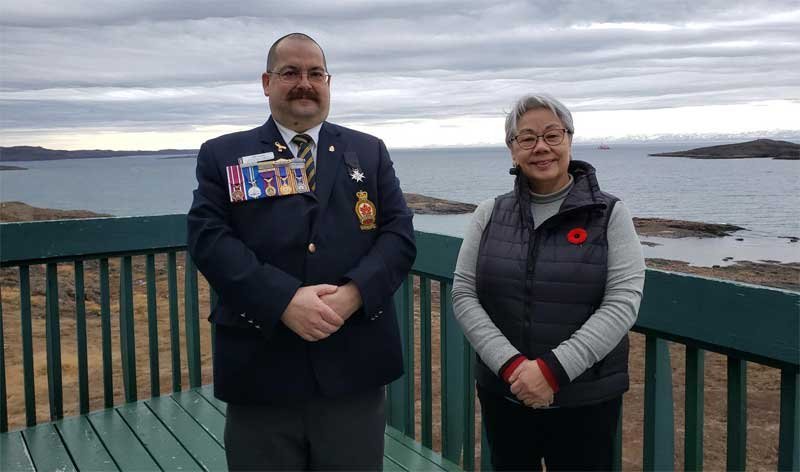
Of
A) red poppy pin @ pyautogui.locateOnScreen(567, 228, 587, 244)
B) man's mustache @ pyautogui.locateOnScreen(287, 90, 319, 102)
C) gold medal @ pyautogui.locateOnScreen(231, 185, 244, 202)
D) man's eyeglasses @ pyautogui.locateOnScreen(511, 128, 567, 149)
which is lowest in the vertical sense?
red poppy pin @ pyautogui.locateOnScreen(567, 228, 587, 244)

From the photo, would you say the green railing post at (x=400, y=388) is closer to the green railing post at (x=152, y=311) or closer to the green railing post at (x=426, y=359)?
the green railing post at (x=426, y=359)

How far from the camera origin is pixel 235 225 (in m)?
1.81

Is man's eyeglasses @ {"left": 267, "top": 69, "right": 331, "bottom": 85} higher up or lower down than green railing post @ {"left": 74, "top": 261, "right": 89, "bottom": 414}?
higher up

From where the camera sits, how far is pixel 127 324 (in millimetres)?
3277

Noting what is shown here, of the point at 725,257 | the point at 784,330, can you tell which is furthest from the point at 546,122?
the point at 725,257

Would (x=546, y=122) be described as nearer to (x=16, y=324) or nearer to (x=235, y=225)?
(x=235, y=225)

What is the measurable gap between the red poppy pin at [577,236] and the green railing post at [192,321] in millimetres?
2196

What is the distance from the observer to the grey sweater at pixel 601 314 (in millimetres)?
1635

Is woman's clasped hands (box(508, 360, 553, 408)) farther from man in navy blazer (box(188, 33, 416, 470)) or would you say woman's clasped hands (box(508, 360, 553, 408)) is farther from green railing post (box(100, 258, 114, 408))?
green railing post (box(100, 258, 114, 408))

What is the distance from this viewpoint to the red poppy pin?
1686mm

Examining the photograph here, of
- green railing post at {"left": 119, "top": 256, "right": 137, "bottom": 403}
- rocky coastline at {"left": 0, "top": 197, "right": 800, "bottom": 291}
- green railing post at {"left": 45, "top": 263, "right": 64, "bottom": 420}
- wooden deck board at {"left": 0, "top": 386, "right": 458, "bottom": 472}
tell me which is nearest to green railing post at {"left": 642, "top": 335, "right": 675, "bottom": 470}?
wooden deck board at {"left": 0, "top": 386, "right": 458, "bottom": 472}

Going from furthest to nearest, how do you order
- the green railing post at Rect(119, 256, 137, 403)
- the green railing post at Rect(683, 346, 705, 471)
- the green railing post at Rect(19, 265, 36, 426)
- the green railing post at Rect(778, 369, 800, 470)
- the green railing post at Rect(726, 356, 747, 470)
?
the green railing post at Rect(119, 256, 137, 403)
the green railing post at Rect(19, 265, 36, 426)
the green railing post at Rect(683, 346, 705, 471)
the green railing post at Rect(726, 356, 747, 470)
the green railing post at Rect(778, 369, 800, 470)

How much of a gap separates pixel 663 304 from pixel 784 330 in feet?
1.07

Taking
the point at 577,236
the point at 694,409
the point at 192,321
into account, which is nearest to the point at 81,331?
the point at 192,321
